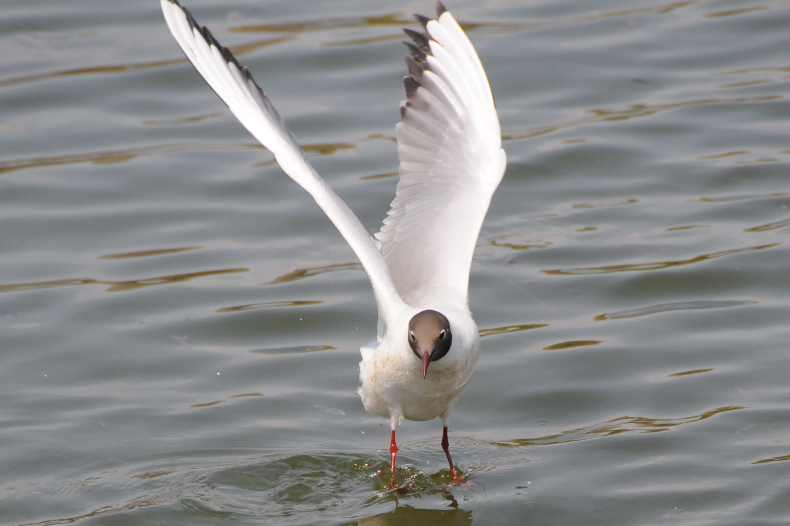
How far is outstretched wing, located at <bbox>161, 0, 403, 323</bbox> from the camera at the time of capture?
5629 mm

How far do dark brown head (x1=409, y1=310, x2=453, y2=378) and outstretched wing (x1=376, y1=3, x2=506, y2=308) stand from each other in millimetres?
1056

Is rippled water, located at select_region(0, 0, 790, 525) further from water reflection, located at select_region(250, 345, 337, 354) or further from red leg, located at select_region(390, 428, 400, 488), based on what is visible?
red leg, located at select_region(390, 428, 400, 488)

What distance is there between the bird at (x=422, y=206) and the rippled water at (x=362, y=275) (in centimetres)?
73

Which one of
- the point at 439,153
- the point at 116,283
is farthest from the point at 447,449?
the point at 116,283

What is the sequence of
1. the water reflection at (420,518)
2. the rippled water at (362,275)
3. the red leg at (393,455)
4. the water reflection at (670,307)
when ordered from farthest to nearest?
the water reflection at (670,307), the rippled water at (362,275), the red leg at (393,455), the water reflection at (420,518)

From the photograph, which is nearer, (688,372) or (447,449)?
(447,449)

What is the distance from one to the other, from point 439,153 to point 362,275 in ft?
6.84

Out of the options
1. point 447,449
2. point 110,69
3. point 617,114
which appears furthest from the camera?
point 110,69

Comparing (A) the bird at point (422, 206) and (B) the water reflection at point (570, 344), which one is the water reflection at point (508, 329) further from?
(A) the bird at point (422, 206)

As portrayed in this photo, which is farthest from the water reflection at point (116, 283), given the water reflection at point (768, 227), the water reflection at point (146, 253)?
the water reflection at point (768, 227)

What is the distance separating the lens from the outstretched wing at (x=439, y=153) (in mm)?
6293

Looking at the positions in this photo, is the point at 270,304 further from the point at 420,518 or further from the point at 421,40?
the point at 420,518

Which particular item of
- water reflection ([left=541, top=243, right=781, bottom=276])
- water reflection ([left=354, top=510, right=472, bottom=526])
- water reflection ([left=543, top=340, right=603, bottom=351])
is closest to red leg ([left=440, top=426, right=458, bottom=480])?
water reflection ([left=354, top=510, right=472, bottom=526])

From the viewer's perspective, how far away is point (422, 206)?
6422 millimetres
